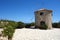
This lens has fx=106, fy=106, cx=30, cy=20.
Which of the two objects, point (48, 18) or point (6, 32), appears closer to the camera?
point (6, 32)

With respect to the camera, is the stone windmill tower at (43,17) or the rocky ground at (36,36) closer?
the rocky ground at (36,36)

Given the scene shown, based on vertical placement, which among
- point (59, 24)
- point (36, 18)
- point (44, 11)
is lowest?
point (59, 24)

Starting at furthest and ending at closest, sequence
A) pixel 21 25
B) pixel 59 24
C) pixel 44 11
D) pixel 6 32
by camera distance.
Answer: pixel 59 24 < pixel 21 25 < pixel 44 11 < pixel 6 32

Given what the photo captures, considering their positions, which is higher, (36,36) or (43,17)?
(43,17)

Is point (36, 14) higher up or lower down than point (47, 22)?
higher up

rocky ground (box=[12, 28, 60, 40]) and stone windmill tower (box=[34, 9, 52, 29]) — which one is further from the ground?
stone windmill tower (box=[34, 9, 52, 29])

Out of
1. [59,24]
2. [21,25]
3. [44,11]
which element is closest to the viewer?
[44,11]

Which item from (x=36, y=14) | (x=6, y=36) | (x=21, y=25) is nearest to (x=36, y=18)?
(x=36, y=14)

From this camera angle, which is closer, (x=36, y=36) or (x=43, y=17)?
(x=36, y=36)

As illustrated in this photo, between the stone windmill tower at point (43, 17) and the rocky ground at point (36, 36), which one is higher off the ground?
the stone windmill tower at point (43, 17)

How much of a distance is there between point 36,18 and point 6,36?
18.1 meters

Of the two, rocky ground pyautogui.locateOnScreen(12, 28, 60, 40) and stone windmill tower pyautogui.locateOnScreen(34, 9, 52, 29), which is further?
stone windmill tower pyautogui.locateOnScreen(34, 9, 52, 29)

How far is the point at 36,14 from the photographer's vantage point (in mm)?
29469

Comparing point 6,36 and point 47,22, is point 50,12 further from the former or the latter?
point 6,36
